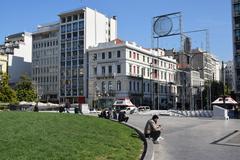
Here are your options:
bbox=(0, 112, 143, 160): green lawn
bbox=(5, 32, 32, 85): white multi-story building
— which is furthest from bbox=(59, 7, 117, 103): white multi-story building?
bbox=(0, 112, 143, 160): green lawn

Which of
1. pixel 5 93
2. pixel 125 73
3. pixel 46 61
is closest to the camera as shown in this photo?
pixel 5 93

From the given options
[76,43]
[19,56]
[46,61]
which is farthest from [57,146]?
[19,56]

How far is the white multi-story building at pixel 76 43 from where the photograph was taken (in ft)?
304

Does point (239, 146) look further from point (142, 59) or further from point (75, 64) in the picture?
point (75, 64)

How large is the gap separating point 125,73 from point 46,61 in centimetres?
3435

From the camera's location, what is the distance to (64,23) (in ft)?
320

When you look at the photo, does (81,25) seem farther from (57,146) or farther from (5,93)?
(57,146)

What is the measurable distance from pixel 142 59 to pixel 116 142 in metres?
77.5

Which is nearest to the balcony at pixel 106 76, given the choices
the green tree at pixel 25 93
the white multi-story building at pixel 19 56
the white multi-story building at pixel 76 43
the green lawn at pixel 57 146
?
the white multi-story building at pixel 76 43

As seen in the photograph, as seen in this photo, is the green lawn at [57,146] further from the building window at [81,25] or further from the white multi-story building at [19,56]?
the white multi-story building at [19,56]

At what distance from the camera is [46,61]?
4181 inches

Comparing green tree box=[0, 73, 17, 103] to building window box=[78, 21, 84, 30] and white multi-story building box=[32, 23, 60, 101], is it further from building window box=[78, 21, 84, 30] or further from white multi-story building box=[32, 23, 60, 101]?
white multi-story building box=[32, 23, 60, 101]

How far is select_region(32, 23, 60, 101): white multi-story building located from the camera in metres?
103

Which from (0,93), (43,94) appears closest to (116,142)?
(0,93)
